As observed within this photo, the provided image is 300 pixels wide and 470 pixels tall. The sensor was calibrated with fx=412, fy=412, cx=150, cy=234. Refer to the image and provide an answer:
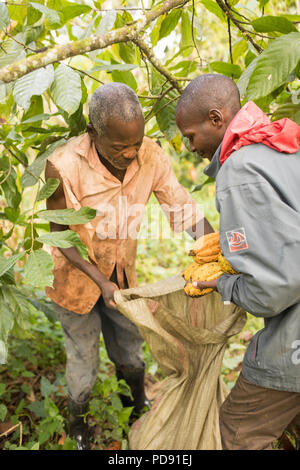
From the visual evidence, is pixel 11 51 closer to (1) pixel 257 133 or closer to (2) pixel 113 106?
(2) pixel 113 106

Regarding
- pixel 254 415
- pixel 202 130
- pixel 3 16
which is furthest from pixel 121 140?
pixel 254 415

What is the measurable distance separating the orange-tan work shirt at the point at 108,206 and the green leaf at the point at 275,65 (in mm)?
616

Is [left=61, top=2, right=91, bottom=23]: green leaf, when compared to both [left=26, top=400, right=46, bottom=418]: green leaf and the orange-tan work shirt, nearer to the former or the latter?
the orange-tan work shirt

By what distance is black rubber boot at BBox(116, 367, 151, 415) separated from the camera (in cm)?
212

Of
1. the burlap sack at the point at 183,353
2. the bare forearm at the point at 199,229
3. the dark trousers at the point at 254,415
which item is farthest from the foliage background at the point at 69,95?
the dark trousers at the point at 254,415

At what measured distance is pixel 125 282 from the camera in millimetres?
1947

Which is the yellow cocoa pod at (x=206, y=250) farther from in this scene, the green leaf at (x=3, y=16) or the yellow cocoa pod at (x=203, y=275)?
the green leaf at (x=3, y=16)

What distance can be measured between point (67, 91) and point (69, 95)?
0.05ft

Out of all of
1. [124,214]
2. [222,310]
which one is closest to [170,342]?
[222,310]

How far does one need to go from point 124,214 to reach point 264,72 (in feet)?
2.68

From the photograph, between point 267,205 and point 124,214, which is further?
point 124,214

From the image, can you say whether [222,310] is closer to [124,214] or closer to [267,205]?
[124,214]

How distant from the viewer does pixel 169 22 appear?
1623mm

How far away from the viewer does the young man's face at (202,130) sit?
4.26ft
